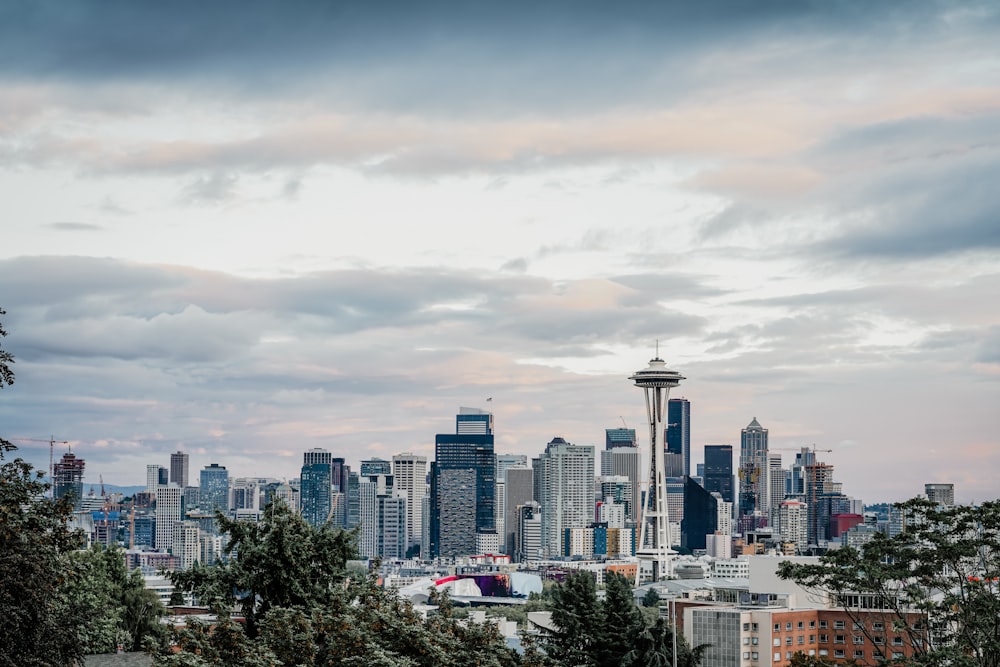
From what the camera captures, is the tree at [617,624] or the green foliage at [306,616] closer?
the green foliage at [306,616]

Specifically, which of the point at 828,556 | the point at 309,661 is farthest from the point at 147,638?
the point at 828,556

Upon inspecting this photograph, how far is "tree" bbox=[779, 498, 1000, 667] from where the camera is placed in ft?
169

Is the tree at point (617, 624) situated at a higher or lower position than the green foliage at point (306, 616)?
lower

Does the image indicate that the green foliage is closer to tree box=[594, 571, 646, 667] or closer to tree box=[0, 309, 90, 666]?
tree box=[0, 309, 90, 666]

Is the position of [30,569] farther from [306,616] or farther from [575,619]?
[575,619]

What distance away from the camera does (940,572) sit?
5378cm

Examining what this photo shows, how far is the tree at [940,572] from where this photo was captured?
169 feet

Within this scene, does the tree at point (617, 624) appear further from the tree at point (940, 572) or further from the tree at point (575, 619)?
the tree at point (940, 572)

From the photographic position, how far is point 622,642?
64875mm

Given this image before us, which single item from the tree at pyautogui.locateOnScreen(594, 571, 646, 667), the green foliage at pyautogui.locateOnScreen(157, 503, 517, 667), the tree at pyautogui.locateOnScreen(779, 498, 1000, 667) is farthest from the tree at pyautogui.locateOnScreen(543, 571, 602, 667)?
the green foliage at pyautogui.locateOnScreen(157, 503, 517, 667)

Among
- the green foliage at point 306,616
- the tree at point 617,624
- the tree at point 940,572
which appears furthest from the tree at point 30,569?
the tree at point 617,624

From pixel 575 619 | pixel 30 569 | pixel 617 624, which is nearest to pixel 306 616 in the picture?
pixel 30 569

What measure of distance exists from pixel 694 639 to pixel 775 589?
75.3ft

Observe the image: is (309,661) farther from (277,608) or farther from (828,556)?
(828,556)
